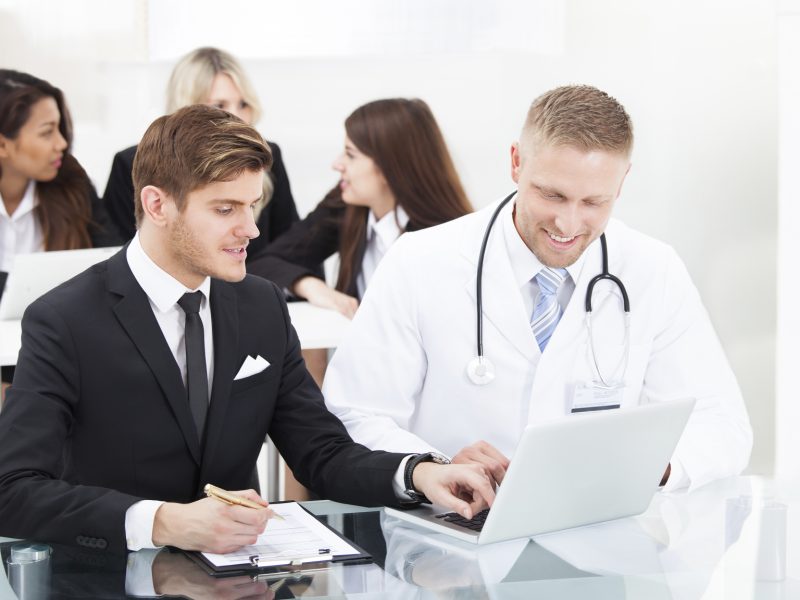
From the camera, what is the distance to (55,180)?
12.9 feet

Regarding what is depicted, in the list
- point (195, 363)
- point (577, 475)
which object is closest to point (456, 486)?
point (577, 475)

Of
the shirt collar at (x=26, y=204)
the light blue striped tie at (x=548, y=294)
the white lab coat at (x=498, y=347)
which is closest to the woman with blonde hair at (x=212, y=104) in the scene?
the shirt collar at (x=26, y=204)

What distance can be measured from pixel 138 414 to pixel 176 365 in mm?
96

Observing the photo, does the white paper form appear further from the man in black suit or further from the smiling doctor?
the smiling doctor

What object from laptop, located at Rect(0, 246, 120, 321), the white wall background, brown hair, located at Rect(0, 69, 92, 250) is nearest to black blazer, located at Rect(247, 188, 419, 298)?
brown hair, located at Rect(0, 69, 92, 250)

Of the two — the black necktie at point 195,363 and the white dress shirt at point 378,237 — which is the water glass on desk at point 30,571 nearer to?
the black necktie at point 195,363

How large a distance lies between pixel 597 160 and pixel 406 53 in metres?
3.30

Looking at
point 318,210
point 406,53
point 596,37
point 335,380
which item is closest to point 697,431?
point 335,380

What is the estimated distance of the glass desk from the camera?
1.35 m

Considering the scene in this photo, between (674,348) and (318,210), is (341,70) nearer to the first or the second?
(318,210)

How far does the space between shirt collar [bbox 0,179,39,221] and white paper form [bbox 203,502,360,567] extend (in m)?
Result: 2.59

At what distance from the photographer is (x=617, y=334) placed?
2135 millimetres

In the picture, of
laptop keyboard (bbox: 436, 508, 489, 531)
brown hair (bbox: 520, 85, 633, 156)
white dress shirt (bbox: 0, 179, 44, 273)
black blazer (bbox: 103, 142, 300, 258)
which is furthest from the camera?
black blazer (bbox: 103, 142, 300, 258)

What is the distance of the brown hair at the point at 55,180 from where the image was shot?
3832 mm
